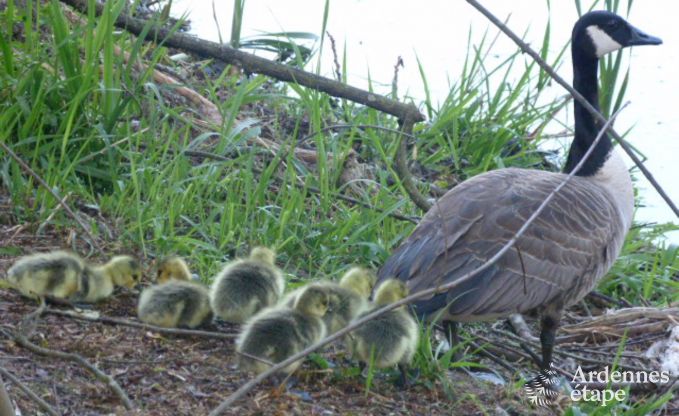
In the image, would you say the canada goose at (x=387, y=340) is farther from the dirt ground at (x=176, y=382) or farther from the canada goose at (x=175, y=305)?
the canada goose at (x=175, y=305)

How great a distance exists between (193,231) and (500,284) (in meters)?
1.39

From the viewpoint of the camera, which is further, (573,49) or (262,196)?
(573,49)

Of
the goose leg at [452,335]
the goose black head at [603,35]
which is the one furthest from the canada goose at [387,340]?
the goose black head at [603,35]

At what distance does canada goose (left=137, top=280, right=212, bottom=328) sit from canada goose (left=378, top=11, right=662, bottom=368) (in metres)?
0.80

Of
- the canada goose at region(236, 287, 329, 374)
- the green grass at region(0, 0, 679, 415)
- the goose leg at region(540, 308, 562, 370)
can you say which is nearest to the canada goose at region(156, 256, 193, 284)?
the green grass at region(0, 0, 679, 415)

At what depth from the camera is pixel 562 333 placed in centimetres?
500

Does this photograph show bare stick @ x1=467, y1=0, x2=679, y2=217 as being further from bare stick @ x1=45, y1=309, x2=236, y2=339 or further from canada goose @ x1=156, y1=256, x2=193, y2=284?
canada goose @ x1=156, y1=256, x2=193, y2=284

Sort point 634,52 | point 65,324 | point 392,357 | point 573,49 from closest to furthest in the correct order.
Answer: point 392,357, point 65,324, point 573,49, point 634,52

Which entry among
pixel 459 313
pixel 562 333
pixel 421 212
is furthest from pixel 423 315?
pixel 421 212

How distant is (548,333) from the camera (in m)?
4.43

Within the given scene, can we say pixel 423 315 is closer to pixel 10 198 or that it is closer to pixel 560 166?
pixel 10 198

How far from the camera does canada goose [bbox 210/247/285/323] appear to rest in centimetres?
371

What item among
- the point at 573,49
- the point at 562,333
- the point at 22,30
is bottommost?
the point at 562,333

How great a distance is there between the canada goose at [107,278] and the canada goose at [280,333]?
655mm
